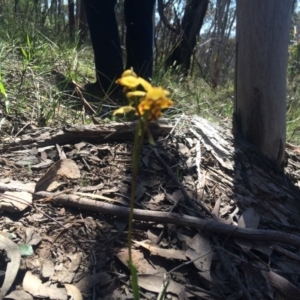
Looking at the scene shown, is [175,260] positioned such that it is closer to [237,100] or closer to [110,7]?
[237,100]

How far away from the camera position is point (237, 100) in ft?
7.73

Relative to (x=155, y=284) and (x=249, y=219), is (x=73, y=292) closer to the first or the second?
(x=155, y=284)

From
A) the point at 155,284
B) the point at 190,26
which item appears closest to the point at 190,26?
the point at 190,26

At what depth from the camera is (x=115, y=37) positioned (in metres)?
3.11

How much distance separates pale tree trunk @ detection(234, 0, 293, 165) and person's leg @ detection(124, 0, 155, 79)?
3.03 ft

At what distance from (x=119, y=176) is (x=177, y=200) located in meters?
0.24

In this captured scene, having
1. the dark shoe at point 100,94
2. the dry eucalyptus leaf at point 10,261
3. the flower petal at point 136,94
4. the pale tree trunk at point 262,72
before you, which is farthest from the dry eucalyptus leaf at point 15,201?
the dark shoe at point 100,94

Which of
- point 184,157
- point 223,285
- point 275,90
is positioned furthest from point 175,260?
point 275,90

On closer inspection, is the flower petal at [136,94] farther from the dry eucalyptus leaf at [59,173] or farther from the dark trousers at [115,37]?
the dark trousers at [115,37]

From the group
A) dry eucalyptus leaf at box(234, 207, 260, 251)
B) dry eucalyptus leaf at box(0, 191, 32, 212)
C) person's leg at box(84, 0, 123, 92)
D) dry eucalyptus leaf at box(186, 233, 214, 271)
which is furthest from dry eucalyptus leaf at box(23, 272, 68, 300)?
person's leg at box(84, 0, 123, 92)

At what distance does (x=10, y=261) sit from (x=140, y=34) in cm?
204

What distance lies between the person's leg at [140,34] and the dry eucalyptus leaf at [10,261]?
1813mm

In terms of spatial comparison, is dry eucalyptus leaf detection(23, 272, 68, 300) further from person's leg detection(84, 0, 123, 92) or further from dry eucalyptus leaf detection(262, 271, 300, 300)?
person's leg detection(84, 0, 123, 92)

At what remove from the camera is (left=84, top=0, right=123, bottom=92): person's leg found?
3041mm
